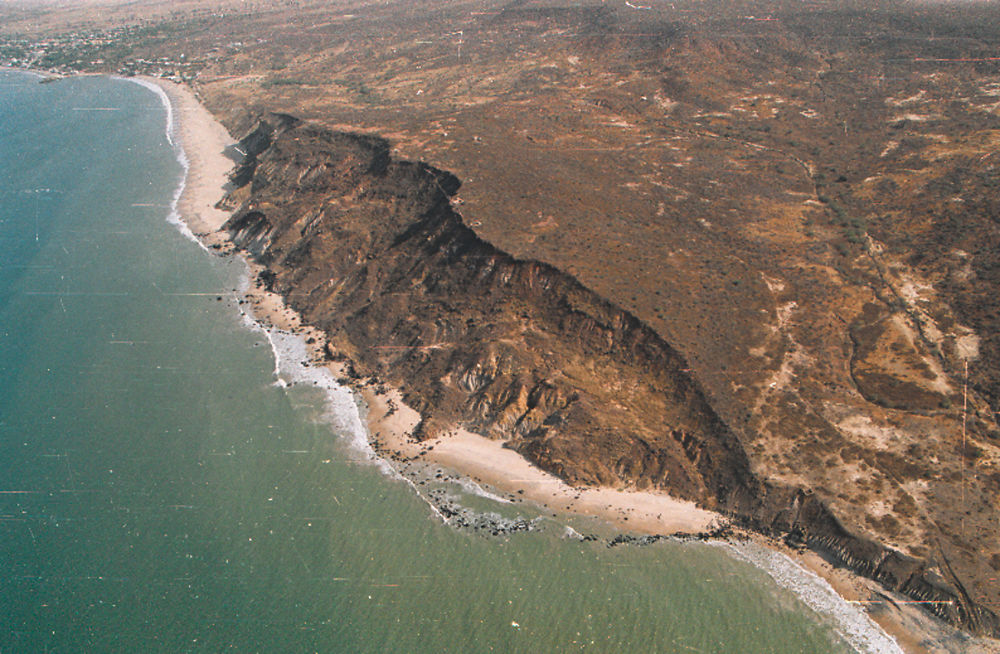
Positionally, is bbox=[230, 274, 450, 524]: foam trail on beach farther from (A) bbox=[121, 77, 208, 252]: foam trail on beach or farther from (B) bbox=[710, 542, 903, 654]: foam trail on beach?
(A) bbox=[121, 77, 208, 252]: foam trail on beach

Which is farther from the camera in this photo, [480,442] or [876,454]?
[480,442]

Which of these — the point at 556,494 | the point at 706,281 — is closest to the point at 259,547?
the point at 556,494

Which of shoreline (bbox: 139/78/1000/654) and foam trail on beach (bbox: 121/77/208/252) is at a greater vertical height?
foam trail on beach (bbox: 121/77/208/252)

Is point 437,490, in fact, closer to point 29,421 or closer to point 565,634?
point 565,634

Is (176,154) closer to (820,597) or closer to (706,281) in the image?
(706,281)

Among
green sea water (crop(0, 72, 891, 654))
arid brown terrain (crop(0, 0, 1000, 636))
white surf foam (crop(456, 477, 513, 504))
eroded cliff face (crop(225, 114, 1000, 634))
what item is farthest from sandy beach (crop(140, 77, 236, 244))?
white surf foam (crop(456, 477, 513, 504))

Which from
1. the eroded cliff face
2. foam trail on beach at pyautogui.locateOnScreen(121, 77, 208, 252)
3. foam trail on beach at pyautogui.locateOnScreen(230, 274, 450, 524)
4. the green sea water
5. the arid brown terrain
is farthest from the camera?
foam trail on beach at pyautogui.locateOnScreen(121, 77, 208, 252)

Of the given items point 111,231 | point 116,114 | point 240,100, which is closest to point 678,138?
point 111,231
